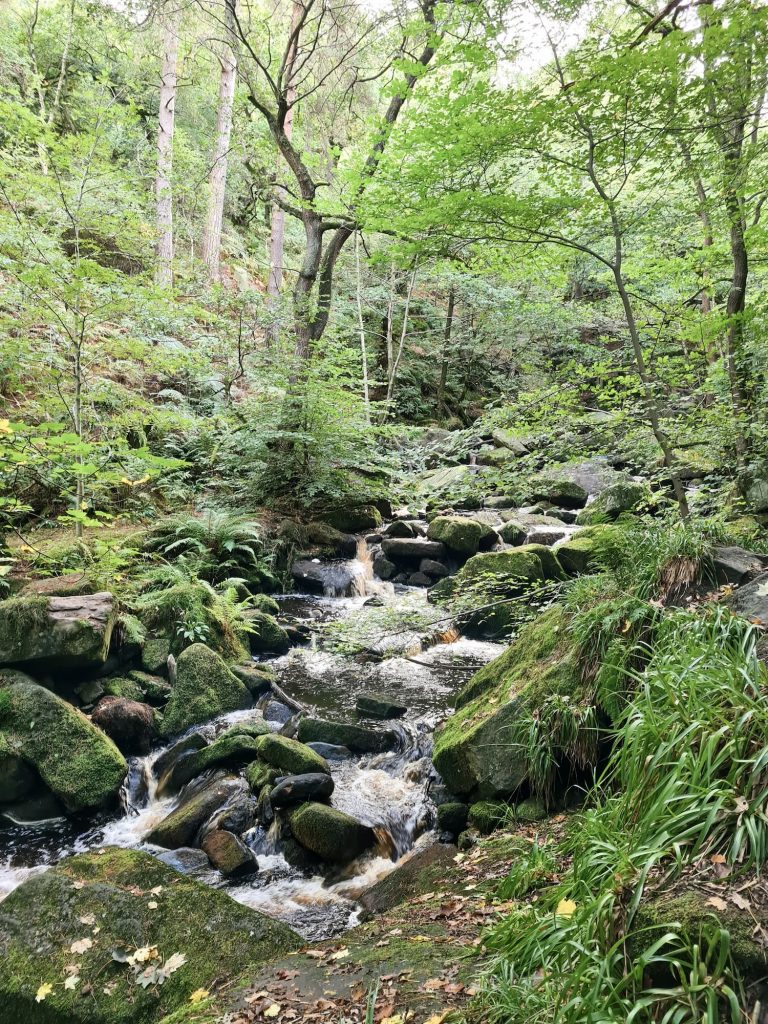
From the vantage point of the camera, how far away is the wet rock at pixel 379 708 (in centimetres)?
672

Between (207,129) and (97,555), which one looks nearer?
(97,555)

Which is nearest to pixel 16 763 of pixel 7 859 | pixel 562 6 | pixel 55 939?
pixel 7 859

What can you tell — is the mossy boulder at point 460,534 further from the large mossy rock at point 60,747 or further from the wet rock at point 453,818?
the large mossy rock at point 60,747

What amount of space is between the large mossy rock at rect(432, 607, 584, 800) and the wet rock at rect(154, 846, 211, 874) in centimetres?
203

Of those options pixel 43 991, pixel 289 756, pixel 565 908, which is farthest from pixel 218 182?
pixel 565 908

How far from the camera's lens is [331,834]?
463cm

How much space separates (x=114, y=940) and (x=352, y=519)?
952cm

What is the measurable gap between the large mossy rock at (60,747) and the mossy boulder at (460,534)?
279 inches

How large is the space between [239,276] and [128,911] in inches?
811

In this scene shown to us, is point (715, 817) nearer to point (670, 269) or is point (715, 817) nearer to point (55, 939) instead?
point (55, 939)

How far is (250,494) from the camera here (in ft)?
39.0

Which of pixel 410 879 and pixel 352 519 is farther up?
pixel 352 519

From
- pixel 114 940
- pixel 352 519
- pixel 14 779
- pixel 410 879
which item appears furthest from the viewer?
pixel 352 519

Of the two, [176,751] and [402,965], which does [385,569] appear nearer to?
[176,751]
